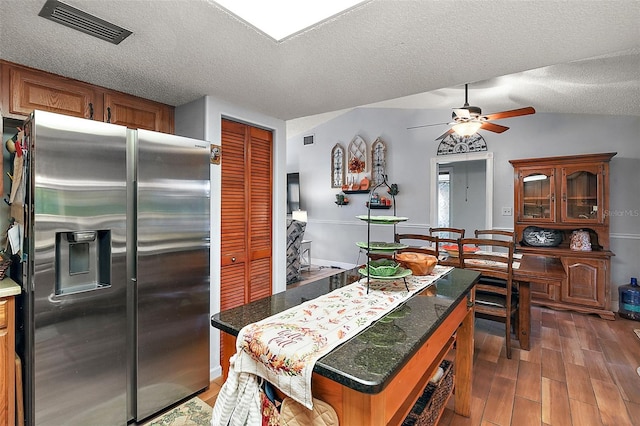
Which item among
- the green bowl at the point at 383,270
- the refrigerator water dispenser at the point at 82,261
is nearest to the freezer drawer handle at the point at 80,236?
the refrigerator water dispenser at the point at 82,261

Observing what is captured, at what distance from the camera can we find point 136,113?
2.29 m

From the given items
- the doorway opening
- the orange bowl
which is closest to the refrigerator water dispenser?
the orange bowl

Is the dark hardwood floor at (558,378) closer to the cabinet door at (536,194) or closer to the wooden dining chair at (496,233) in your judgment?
the wooden dining chair at (496,233)

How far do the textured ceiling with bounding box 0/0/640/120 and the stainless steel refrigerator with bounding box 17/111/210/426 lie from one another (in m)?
0.40

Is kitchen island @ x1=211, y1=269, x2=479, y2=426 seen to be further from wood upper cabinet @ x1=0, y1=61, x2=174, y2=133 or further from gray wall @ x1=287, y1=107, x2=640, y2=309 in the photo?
gray wall @ x1=287, y1=107, x2=640, y2=309

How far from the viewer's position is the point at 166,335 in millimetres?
1991

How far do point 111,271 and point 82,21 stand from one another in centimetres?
126

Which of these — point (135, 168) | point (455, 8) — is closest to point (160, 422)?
point (135, 168)

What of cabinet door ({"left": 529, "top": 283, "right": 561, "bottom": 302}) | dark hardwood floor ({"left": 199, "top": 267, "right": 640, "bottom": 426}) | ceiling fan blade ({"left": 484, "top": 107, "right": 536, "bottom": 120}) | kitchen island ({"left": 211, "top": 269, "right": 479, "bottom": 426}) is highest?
ceiling fan blade ({"left": 484, "top": 107, "right": 536, "bottom": 120})

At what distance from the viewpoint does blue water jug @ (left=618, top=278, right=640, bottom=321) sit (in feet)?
11.5

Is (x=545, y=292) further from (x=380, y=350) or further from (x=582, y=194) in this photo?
(x=380, y=350)

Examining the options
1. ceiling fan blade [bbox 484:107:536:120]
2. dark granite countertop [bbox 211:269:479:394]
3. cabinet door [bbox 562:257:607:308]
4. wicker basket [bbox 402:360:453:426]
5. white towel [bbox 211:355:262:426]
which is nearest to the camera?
dark granite countertop [bbox 211:269:479:394]

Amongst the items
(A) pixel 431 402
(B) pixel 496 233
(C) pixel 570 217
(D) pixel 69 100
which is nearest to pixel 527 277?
(B) pixel 496 233

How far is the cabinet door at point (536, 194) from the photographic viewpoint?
397 cm
